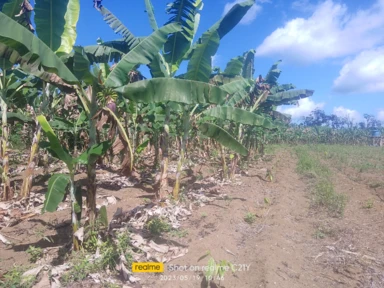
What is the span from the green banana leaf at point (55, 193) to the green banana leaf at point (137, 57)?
1.42 meters

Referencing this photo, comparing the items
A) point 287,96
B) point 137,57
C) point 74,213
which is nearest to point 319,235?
point 74,213

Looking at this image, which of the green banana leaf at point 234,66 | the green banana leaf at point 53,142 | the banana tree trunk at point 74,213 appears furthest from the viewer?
the green banana leaf at point 234,66

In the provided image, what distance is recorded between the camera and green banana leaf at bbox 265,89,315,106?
1111cm

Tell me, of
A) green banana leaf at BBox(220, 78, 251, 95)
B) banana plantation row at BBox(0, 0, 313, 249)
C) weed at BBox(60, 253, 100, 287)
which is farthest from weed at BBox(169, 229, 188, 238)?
green banana leaf at BBox(220, 78, 251, 95)

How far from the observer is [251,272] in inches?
159

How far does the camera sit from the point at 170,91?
435 centimetres

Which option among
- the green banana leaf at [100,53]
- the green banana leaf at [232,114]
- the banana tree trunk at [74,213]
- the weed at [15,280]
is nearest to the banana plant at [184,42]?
the green banana leaf at [100,53]

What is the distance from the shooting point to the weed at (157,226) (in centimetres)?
502

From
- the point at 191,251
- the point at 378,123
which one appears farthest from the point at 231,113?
the point at 378,123

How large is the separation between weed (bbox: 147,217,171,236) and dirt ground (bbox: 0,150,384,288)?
260mm

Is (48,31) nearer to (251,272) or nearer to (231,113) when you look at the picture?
(231,113)

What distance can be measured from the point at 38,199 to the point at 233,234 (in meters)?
4.12

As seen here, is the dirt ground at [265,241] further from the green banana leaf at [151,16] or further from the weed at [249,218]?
the green banana leaf at [151,16]

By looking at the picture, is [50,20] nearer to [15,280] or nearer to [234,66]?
[15,280]
